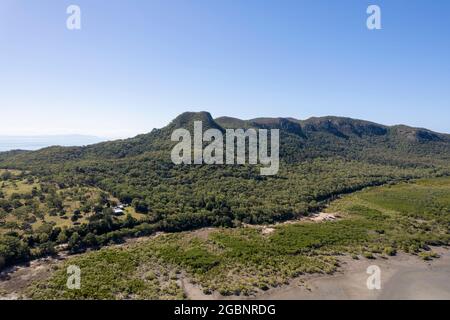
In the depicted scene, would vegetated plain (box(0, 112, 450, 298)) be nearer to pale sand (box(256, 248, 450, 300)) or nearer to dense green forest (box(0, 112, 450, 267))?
dense green forest (box(0, 112, 450, 267))

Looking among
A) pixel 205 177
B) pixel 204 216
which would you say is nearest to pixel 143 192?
pixel 204 216

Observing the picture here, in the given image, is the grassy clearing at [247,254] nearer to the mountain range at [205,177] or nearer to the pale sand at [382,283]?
the pale sand at [382,283]

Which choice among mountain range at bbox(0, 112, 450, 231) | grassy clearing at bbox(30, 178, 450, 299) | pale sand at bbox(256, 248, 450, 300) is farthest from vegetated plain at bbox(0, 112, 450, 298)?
pale sand at bbox(256, 248, 450, 300)

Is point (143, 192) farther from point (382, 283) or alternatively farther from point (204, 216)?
point (382, 283)

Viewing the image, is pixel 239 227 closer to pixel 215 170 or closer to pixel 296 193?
pixel 296 193

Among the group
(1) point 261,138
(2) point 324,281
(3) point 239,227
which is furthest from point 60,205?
(1) point 261,138

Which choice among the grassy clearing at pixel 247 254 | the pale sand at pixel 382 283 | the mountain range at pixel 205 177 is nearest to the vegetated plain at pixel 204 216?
the grassy clearing at pixel 247 254

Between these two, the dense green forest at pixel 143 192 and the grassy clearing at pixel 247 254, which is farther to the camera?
the dense green forest at pixel 143 192
